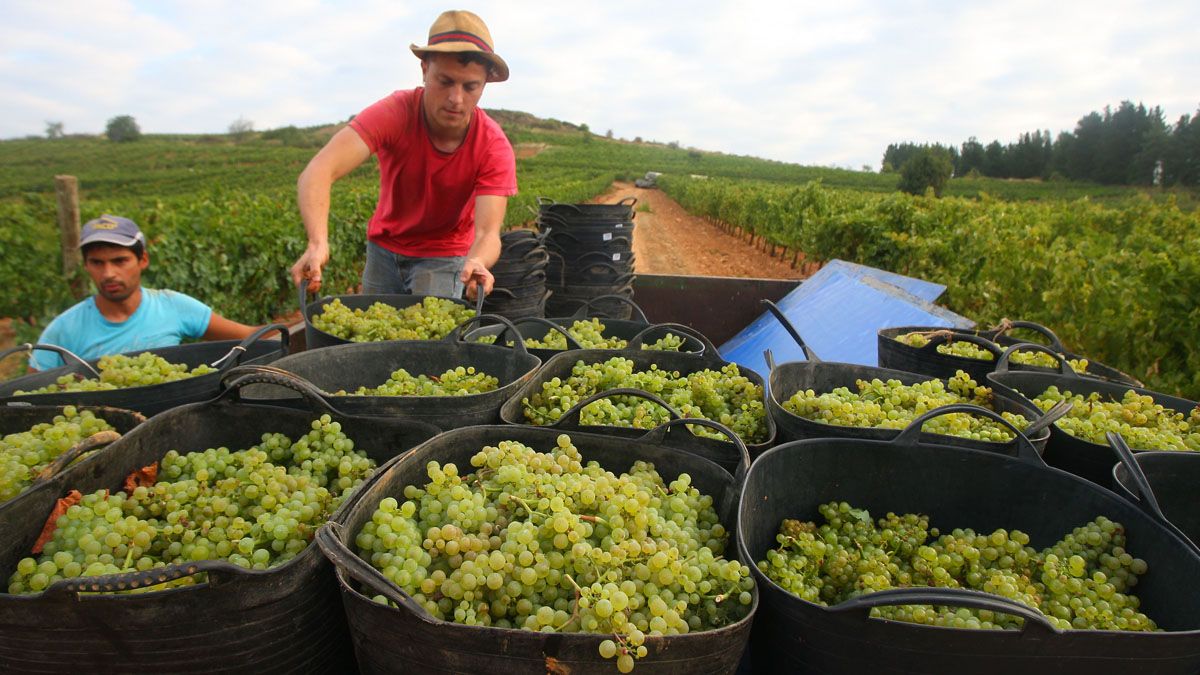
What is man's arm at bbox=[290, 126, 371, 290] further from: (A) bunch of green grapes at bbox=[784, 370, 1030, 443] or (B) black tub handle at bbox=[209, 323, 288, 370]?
(A) bunch of green grapes at bbox=[784, 370, 1030, 443]

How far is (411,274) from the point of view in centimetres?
385

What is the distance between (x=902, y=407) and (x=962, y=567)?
0.72 meters

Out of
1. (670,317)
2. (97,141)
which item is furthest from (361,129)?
(97,141)

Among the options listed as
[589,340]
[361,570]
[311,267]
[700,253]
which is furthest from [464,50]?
[700,253]

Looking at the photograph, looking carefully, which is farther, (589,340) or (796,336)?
(589,340)

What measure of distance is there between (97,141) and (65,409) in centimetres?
9891

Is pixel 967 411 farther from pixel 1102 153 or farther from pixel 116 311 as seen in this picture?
pixel 1102 153

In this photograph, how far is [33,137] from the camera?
7881 cm

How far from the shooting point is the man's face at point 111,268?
3.10m

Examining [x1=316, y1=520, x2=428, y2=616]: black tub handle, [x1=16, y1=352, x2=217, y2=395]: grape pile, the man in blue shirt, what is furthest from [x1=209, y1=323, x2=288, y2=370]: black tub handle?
[x1=316, y1=520, x2=428, y2=616]: black tub handle

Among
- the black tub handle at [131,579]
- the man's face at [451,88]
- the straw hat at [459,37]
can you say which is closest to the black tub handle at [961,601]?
the black tub handle at [131,579]

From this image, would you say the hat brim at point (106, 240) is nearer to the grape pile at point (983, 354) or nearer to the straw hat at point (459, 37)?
the straw hat at point (459, 37)

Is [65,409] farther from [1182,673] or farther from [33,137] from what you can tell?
[33,137]

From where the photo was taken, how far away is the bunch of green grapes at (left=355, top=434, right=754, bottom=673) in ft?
3.45
